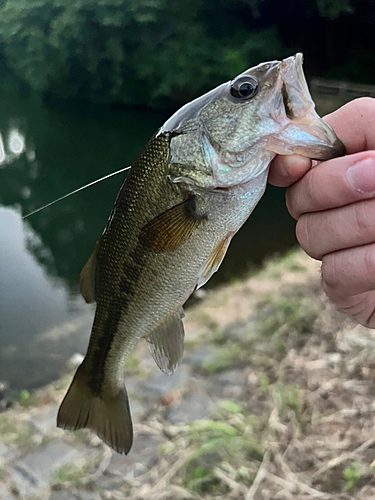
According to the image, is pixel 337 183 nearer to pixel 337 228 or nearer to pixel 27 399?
pixel 337 228

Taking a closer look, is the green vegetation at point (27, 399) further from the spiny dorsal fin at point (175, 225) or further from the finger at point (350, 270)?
the finger at point (350, 270)

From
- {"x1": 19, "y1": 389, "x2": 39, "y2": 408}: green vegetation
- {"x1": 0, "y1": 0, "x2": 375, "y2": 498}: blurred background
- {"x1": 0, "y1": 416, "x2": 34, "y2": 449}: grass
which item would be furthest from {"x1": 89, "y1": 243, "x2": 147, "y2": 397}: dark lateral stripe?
{"x1": 0, "y1": 0, "x2": 375, "y2": 498}: blurred background

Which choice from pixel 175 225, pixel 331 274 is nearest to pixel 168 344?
pixel 175 225

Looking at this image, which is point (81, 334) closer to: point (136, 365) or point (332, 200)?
point (136, 365)

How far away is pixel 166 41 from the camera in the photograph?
19188 mm

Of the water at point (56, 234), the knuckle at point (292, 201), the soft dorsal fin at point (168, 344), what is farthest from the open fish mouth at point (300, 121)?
the water at point (56, 234)

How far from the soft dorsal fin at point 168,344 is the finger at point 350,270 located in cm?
55

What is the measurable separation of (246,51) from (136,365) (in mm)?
16539

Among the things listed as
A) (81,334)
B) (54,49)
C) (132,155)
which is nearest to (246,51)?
(132,155)

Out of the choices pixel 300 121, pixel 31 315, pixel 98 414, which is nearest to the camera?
pixel 300 121

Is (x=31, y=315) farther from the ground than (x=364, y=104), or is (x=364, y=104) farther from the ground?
(x=364, y=104)

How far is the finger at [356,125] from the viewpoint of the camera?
1.27 metres

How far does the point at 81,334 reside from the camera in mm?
5742

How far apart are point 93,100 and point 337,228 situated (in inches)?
965
